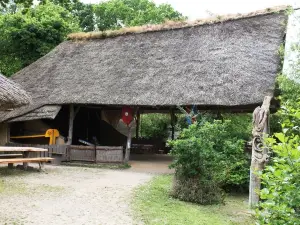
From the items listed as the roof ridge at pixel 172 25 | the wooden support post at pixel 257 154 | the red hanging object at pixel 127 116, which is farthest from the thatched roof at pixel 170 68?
the wooden support post at pixel 257 154

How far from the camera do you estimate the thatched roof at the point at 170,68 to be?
1157 centimetres

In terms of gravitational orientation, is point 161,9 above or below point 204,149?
above

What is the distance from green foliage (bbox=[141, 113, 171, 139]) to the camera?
→ 1917 centimetres

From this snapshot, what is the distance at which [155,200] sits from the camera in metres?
7.20

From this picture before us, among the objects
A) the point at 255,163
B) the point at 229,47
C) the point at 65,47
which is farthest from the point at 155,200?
the point at 65,47

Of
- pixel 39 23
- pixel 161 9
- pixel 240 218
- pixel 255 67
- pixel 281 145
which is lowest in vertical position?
pixel 240 218

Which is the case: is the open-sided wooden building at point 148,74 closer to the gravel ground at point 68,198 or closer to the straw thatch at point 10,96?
the straw thatch at point 10,96

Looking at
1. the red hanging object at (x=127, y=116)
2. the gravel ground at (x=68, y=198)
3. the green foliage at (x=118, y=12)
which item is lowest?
the gravel ground at (x=68, y=198)

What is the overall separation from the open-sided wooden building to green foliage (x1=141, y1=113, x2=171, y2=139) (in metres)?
2.64

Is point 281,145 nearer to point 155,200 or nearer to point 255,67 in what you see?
point 155,200

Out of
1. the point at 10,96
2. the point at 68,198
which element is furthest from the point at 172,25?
the point at 68,198

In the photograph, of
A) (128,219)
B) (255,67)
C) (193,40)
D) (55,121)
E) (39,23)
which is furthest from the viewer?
(39,23)

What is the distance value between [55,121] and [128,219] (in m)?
10.7

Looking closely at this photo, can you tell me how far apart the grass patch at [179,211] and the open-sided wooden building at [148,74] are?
398cm
